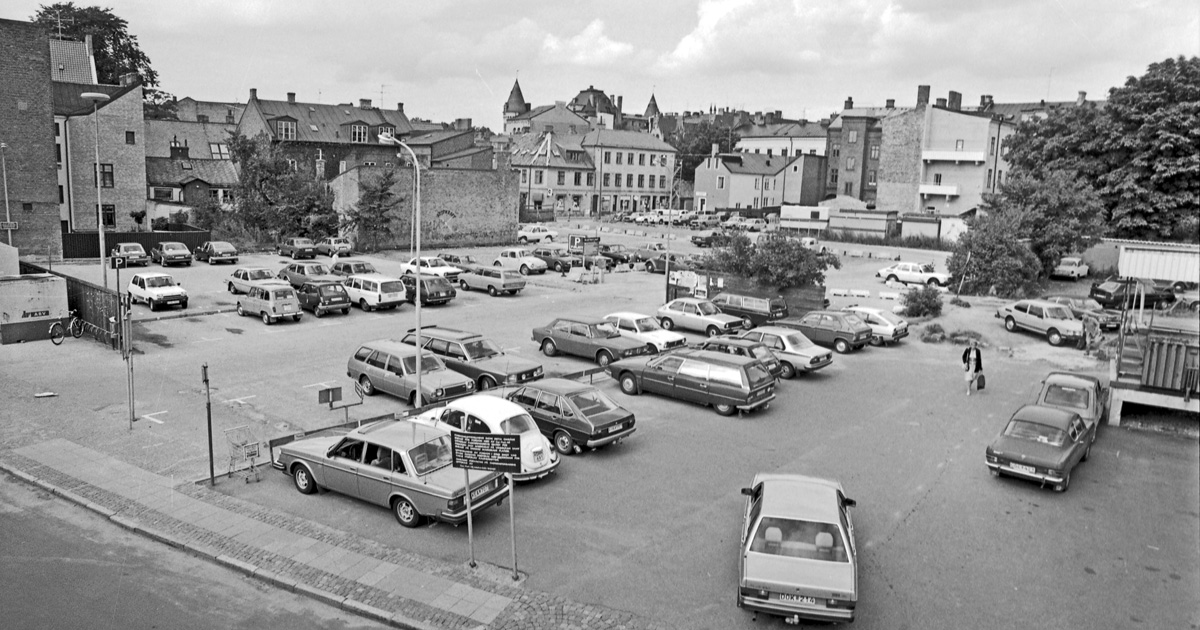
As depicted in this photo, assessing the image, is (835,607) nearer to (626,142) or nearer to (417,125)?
(626,142)

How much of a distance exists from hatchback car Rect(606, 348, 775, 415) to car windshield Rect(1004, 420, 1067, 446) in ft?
17.9

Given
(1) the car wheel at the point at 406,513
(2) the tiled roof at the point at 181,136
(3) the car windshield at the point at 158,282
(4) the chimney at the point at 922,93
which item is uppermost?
(4) the chimney at the point at 922,93

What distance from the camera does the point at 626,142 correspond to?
93.9m

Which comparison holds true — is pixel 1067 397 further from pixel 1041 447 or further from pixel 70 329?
pixel 70 329

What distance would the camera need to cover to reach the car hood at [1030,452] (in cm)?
1499

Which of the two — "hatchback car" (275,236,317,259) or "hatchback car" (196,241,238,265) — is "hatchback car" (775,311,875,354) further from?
"hatchback car" (196,241,238,265)

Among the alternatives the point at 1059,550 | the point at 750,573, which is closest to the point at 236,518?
the point at 750,573

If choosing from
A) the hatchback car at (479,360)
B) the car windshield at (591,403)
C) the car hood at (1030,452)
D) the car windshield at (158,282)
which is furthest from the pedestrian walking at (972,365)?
the car windshield at (158,282)

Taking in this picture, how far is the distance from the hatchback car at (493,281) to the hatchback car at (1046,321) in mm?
20327

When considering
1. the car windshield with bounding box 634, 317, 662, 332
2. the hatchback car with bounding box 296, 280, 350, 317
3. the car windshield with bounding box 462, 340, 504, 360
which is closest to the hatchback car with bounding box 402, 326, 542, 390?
the car windshield with bounding box 462, 340, 504, 360

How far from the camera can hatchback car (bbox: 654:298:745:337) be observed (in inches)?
1148

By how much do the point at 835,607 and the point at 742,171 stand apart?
289 ft

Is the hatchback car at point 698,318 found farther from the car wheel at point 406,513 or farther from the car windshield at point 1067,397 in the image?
the car wheel at point 406,513

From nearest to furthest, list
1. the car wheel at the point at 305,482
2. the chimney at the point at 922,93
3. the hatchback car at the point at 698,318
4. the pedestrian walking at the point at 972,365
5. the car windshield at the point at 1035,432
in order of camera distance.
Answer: the car wheel at the point at 305,482 → the car windshield at the point at 1035,432 → the pedestrian walking at the point at 972,365 → the hatchback car at the point at 698,318 → the chimney at the point at 922,93
